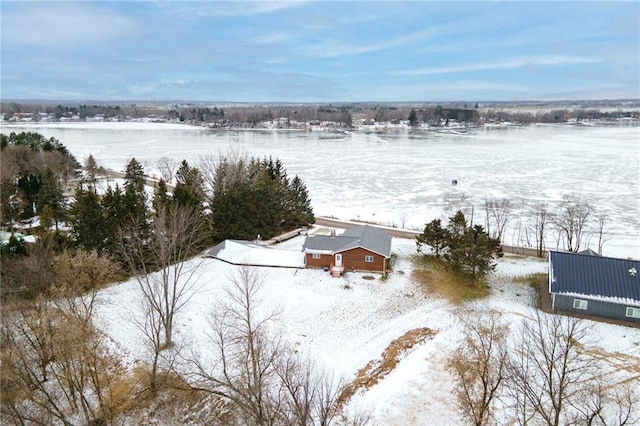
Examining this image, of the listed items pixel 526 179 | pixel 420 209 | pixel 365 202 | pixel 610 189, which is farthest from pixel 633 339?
pixel 526 179

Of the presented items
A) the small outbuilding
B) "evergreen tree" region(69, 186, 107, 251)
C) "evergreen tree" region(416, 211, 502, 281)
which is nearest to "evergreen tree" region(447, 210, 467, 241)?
"evergreen tree" region(416, 211, 502, 281)

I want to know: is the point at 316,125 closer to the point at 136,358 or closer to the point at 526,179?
the point at 526,179

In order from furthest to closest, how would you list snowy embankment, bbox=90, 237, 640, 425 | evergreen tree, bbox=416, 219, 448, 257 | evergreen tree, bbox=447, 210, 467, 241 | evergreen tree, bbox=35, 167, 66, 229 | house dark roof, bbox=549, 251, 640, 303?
evergreen tree, bbox=35, 167, 66, 229
evergreen tree, bbox=416, 219, 448, 257
evergreen tree, bbox=447, 210, 467, 241
house dark roof, bbox=549, 251, 640, 303
snowy embankment, bbox=90, 237, 640, 425

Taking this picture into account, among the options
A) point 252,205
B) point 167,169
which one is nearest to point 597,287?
point 252,205

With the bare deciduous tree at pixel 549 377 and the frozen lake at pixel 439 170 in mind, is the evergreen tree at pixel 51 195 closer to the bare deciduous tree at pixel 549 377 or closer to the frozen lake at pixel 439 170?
the frozen lake at pixel 439 170

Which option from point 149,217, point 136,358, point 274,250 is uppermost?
point 149,217

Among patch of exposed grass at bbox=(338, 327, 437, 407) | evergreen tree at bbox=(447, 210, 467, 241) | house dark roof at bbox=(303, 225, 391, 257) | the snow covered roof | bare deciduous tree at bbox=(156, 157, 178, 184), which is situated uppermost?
bare deciduous tree at bbox=(156, 157, 178, 184)

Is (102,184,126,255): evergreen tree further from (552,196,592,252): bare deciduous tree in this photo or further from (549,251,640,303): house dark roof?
(552,196,592,252): bare deciduous tree
